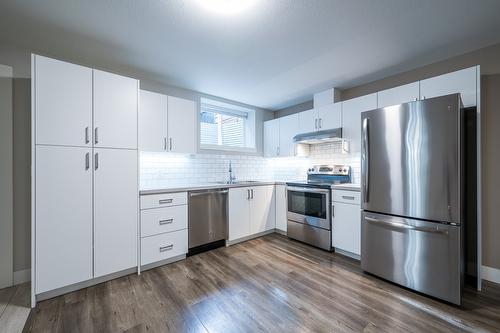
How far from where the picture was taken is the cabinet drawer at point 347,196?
2.62 m

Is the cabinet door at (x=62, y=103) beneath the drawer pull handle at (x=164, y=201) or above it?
above

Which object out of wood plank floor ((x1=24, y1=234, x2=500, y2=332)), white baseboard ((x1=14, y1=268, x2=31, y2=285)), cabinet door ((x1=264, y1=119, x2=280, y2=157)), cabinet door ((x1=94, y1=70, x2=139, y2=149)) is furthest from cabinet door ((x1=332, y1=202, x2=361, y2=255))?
white baseboard ((x1=14, y1=268, x2=31, y2=285))

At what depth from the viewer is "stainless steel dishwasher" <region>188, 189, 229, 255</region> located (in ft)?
9.25

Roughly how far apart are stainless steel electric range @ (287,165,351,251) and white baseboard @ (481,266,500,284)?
1.51 metres

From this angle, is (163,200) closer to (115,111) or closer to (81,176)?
(81,176)

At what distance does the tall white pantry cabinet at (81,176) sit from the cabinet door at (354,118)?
272 cm

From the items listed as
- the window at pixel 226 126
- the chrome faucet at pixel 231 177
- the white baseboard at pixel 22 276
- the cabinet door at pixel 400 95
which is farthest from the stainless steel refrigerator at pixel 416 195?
the white baseboard at pixel 22 276

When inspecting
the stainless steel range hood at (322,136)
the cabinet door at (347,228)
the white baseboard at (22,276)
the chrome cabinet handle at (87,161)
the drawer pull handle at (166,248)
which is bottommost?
the white baseboard at (22,276)

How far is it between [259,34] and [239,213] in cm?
237

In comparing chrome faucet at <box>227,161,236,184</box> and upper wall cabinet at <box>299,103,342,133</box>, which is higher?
upper wall cabinet at <box>299,103,342,133</box>

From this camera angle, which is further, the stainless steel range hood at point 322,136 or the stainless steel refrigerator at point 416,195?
the stainless steel range hood at point 322,136

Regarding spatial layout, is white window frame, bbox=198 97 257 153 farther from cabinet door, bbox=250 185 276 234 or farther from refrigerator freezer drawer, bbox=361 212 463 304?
refrigerator freezer drawer, bbox=361 212 463 304

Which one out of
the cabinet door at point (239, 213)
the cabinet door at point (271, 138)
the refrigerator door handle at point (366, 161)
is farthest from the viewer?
the cabinet door at point (271, 138)

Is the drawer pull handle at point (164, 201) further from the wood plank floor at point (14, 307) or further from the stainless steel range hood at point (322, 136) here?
the stainless steel range hood at point (322, 136)
